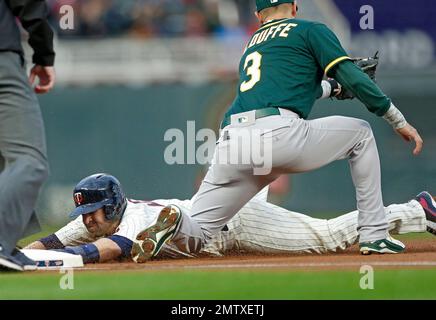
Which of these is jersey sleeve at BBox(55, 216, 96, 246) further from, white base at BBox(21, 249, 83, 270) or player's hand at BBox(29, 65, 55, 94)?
player's hand at BBox(29, 65, 55, 94)

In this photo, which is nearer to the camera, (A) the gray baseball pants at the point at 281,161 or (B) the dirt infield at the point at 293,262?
(B) the dirt infield at the point at 293,262

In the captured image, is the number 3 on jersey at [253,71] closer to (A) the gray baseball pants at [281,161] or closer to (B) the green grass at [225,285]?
(A) the gray baseball pants at [281,161]

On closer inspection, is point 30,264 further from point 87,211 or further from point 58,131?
point 58,131

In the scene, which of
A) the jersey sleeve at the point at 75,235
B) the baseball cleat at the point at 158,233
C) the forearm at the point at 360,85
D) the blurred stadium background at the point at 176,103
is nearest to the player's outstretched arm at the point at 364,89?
the forearm at the point at 360,85

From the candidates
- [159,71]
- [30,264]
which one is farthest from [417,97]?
[30,264]

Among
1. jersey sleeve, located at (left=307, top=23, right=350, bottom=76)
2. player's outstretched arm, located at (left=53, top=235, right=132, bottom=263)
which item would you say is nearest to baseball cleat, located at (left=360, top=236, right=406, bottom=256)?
jersey sleeve, located at (left=307, top=23, right=350, bottom=76)
